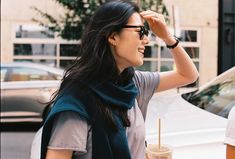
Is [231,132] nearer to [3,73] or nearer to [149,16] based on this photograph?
[149,16]

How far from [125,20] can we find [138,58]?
6.9 inches

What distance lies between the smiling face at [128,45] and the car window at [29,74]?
6393 mm

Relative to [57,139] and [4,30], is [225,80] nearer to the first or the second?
[57,139]

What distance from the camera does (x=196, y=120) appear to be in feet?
9.86

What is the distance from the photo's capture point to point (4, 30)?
485 inches

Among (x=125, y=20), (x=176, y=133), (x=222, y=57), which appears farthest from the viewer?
(x=222, y=57)

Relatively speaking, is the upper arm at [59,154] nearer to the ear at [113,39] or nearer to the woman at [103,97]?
the woman at [103,97]

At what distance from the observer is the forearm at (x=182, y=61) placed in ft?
6.75

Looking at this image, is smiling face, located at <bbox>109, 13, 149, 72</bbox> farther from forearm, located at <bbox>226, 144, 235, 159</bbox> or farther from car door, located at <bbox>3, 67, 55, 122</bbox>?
car door, located at <bbox>3, 67, 55, 122</bbox>

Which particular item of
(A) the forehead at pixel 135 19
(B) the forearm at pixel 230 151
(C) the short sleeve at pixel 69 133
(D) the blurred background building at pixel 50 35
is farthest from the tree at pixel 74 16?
(C) the short sleeve at pixel 69 133

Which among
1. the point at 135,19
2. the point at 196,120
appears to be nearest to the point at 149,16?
the point at 135,19

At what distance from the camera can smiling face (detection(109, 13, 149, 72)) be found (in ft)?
5.45

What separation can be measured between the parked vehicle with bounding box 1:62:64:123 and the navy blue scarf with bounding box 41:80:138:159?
6280 millimetres

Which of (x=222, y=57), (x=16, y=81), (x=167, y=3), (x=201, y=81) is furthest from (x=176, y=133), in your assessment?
(x=201, y=81)
